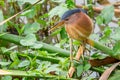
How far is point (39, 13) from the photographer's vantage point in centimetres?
243

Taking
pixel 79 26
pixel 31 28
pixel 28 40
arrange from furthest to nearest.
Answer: pixel 31 28 < pixel 28 40 < pixel 79 26

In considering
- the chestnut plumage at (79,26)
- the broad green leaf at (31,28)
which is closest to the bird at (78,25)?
the chestnut plumage at (79,26)

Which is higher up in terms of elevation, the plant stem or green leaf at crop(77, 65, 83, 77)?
the plant stem

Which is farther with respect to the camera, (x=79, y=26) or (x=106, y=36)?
(x=106, y=36)

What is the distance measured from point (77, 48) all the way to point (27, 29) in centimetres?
21

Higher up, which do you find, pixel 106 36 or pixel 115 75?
pixel 106 36

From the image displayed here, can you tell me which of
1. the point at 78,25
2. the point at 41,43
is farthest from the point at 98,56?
the point at 78,25

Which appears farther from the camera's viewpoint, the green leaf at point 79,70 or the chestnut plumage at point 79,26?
the green leaf at point 79,70

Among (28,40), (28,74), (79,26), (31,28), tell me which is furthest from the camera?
(31,28)

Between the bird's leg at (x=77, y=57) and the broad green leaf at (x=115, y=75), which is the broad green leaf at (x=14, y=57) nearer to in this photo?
the bird's leg at (x=77, y=57)

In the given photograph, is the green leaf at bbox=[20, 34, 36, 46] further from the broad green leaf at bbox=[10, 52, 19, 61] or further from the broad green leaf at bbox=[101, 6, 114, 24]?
the broad green leaf at bbox=[101, 6, 114, 24]

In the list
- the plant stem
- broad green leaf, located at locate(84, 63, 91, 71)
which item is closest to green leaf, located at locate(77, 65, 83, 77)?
broad green leaf, located at locate(84, 63, 91, 71)

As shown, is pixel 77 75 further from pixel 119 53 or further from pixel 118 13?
pixel 118 13

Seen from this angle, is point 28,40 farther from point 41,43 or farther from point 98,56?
point 98,56
